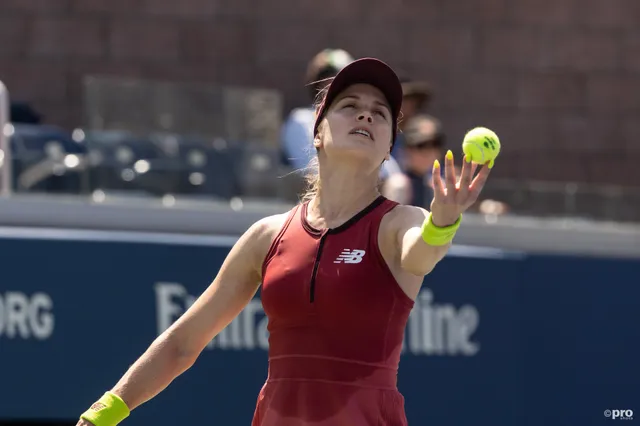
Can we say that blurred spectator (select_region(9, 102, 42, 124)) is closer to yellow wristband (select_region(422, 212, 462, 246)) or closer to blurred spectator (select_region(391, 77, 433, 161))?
blurred spectator (select_region(391, 77, 433, 161))

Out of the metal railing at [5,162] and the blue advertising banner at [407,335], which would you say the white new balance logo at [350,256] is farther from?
the metal railing at [5,162]

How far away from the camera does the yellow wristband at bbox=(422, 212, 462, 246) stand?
2904mm

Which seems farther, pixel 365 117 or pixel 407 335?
pixel 407 335

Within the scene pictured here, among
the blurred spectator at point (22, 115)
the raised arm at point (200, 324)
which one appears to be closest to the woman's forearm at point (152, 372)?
the raised arm at point (200, 324)

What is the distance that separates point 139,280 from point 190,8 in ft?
15.3

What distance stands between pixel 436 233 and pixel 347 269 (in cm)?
31

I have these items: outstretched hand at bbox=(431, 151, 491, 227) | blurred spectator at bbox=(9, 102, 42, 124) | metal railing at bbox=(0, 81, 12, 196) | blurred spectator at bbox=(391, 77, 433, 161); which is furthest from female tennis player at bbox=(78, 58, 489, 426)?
blurred spectator at bbox=(9, 102, 42, 124)

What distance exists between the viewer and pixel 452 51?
35.2ft

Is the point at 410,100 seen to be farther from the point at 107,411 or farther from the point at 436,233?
the point at 436,233

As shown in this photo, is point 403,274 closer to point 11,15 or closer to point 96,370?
point 96,370

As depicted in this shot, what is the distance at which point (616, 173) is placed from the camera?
10.8 metres

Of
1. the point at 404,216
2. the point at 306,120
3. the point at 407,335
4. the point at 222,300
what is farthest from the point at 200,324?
the point at 407,335

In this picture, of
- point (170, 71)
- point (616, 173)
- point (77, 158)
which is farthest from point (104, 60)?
point (616, 173)

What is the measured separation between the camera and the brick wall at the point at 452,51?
10227 mm
